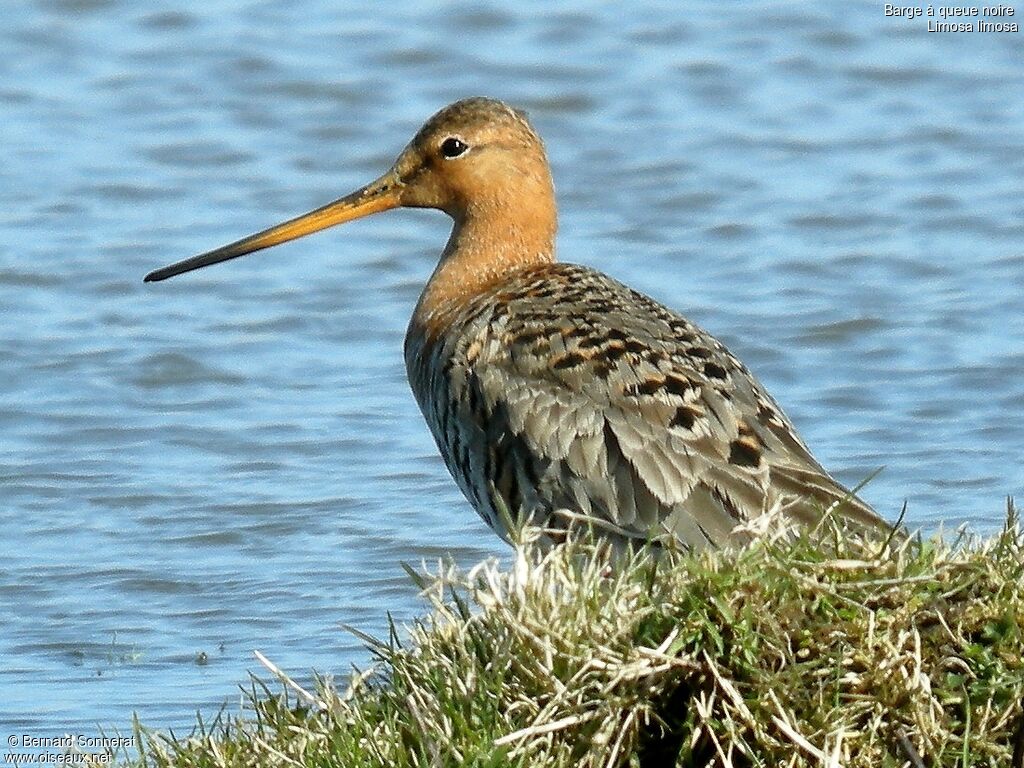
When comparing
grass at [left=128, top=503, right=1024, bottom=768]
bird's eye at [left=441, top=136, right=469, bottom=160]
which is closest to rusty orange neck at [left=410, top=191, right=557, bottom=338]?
bird's eye at [left=441, top=136, right=469, bottom=160]

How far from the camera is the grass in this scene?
395cm

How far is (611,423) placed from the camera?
550 cm

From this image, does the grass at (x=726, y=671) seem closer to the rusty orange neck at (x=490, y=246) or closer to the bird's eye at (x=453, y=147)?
the rusty orange neck at (x=490, y=246)

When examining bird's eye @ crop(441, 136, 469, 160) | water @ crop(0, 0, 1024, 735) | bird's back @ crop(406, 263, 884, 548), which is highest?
bird's eye @ crop(441, 136, 469, 160)

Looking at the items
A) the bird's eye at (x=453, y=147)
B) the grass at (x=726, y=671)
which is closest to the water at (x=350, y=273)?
the bird's eye at (x=453, y=147)

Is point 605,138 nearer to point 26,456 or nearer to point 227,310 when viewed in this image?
point 227,310

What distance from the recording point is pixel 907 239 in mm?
10016

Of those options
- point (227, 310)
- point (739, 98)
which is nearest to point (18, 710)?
point (227, 310)

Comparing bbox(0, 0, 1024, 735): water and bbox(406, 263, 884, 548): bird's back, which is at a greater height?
bbox(406, 263, 884, 548): bird's back

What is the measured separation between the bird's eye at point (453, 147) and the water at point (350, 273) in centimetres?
127

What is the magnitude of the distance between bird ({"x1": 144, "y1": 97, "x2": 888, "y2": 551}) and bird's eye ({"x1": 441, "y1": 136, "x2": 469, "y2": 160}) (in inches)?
10.3

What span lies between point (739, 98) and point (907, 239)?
2125 mm

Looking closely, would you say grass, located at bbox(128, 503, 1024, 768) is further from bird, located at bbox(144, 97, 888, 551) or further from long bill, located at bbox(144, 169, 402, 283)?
long bill, located at bbox(144, 169, 402, 283)

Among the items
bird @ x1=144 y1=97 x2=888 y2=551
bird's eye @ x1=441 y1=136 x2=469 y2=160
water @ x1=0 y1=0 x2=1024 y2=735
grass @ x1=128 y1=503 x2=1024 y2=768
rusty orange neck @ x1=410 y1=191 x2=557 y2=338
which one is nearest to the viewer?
grass @ x1=128 y1=503 x2=1024 y2=768
